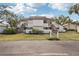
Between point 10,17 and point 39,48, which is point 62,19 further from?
point 10,17

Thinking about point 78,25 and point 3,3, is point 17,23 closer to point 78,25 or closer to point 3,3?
point 3,3

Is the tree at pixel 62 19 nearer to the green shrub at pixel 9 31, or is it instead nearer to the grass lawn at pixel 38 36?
the grass lawn at pixel 38 36

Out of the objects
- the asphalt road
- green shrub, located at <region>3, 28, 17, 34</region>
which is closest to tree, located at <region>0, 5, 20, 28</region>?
green shrub, located at <region>3, 28, 17, 34</region>

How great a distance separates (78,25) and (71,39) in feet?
0.67

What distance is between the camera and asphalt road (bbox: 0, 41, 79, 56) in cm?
477

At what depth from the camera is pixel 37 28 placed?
15.8ft

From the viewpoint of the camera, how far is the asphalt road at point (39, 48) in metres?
4.77

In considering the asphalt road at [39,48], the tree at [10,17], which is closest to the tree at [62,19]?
the asphalt road at [39,48]

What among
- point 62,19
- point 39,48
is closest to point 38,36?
point 39,48

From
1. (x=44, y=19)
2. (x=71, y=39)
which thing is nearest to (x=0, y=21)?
(x=44, y=19)

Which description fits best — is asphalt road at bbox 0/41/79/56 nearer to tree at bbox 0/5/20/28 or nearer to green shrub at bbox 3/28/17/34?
green shrub at bbox 3/28/17/34

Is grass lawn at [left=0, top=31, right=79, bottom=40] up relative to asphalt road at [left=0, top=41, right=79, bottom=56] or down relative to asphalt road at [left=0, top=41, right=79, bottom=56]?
up

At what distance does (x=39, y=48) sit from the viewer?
4.79 meters

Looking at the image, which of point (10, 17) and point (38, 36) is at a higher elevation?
point (10, 17)
